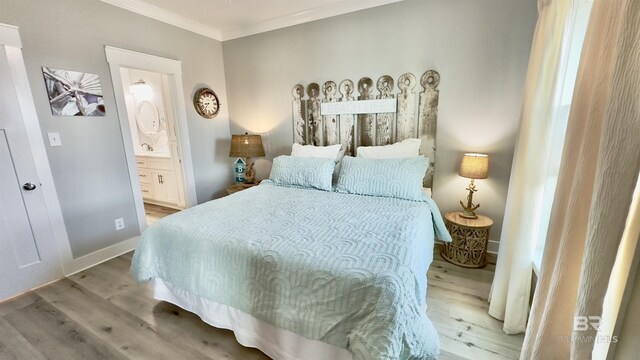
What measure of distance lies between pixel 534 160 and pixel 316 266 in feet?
4.47

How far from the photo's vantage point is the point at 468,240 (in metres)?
2.27

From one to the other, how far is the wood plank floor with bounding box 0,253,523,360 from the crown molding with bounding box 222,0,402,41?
2.71 m

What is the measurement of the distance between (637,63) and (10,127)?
3349 mm

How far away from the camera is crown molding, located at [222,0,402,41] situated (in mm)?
2645

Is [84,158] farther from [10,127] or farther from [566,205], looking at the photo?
[566,205]

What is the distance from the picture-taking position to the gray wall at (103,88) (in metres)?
2.08

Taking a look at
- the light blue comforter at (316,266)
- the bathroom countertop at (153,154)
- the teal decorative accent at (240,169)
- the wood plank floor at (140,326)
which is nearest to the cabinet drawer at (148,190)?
the bathroom countertop at (153,154)

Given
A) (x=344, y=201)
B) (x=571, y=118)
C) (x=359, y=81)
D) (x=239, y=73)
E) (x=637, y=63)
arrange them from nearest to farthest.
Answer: (x=637, y=63) → (x=571, y=118) → (x=344, y=201) → (x=359, y=81) → (x=239, y=73)

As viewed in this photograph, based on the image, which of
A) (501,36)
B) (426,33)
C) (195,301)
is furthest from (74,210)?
(501,36)

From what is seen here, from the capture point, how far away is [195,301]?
164cm

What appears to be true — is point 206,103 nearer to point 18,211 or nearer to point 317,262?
point 18,211

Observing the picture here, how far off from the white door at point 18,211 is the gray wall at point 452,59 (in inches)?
97.8

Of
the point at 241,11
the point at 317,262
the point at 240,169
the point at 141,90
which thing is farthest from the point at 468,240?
the point at 141,90

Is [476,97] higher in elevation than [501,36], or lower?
lower
